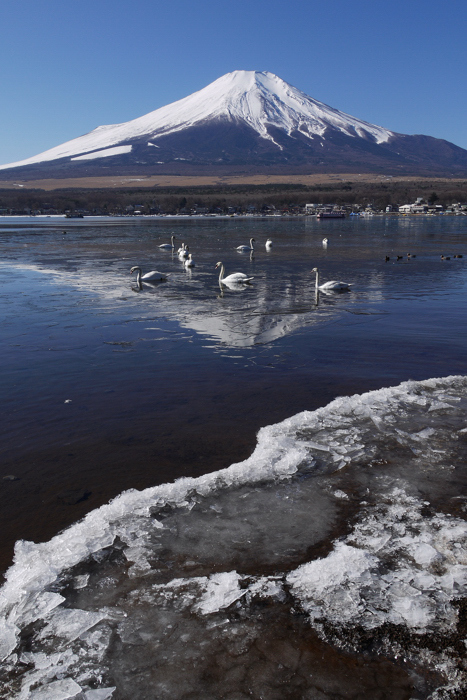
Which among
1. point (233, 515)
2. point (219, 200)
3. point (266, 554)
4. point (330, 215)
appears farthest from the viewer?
point (219, 200)

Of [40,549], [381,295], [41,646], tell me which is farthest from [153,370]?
[381,295]

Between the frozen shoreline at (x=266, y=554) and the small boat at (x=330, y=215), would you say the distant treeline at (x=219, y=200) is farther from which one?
the frozen shoreline at (x=266, y=554)

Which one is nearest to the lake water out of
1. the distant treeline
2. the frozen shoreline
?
the frozen shoreline

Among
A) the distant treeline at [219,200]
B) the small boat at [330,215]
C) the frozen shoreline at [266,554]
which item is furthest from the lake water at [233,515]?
the distant treeline at [219,200]

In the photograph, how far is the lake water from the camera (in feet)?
11.9

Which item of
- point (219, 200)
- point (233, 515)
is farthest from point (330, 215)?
point (233, 515)

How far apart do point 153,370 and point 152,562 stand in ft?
19.3

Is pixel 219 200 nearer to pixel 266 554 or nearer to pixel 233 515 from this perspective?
pixel 233 515

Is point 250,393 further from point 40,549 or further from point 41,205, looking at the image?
point 41,205

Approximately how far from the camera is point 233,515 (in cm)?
544

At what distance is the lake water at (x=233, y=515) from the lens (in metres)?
3.63

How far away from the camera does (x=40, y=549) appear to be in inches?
194

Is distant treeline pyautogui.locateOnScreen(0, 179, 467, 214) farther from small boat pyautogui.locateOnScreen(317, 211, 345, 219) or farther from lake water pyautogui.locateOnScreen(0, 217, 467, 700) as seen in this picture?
lake water pyautogui.locateOnScreen(0, 217, 467, 700)

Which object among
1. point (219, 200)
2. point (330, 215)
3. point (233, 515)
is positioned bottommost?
point (233, 515)
